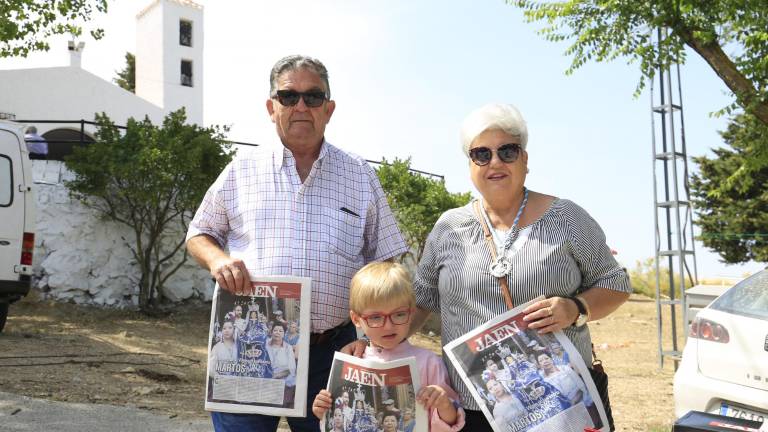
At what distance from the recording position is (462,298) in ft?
7.85

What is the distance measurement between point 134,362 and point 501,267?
723 centimetres

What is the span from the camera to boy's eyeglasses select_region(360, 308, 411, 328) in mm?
2352

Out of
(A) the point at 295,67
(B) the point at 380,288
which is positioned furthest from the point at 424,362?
(A) the point at 295,67

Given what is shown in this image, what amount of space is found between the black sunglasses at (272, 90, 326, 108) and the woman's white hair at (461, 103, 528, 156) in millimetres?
534

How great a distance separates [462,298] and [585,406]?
49cm

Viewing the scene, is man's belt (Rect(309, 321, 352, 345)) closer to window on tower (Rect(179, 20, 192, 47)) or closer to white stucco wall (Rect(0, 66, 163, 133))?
white stucco wall (Rect(0, 66, 163, 133))

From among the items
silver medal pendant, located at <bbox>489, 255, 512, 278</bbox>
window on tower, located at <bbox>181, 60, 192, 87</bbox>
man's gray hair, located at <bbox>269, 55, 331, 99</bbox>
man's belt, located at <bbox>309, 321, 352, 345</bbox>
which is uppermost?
window on tower, located at <bbox>181, 60, 192, 87</bbox>

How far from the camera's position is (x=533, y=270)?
2.30 m

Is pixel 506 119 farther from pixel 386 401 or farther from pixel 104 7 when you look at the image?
pixel 104 7

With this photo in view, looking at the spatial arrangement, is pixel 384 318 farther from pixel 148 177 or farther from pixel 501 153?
pixel 148 177

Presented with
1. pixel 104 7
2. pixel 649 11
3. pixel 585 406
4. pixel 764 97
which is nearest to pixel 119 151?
pixel 104 7

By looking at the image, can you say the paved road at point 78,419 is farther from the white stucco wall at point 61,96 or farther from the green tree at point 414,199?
the white stucco wall at point 61,96

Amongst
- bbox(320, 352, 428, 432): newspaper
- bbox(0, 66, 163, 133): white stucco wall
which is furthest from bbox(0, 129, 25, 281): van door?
bbox(0, 66, 163, 133): white stucco wall

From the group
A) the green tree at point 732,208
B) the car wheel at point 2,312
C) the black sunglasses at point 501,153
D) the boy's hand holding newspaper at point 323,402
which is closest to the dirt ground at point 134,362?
the car wheel at point 2,312
